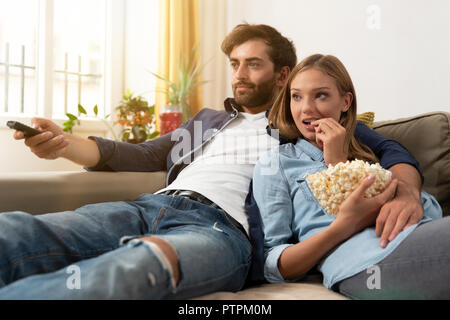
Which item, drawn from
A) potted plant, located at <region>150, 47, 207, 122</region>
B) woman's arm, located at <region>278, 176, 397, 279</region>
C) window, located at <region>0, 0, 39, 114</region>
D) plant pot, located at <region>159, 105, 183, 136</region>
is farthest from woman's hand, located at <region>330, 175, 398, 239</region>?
window, located at <region>0, 0, 39, 114</region>

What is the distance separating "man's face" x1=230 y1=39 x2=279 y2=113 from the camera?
1638 mm

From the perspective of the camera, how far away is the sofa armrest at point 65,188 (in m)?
1.20

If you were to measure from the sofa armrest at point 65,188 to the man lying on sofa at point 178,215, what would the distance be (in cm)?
6

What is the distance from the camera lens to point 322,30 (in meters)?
2.64

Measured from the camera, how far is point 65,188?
1302mm

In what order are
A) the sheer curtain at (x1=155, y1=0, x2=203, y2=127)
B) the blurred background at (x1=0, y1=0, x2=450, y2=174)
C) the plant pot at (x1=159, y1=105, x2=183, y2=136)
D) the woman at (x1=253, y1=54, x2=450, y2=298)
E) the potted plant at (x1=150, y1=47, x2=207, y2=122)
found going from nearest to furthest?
the woman at (x1=253, y1=54, x2=450, y2=298)
the blurred background at (x1=0, y1=0, x2=450, y2=174)
the plant pot at (x1=159, y1=105, x2=183, y2=136)
the potted plant at (x1=150, y1=47, x2=207, y2=122)
the sheer curtain at (x1=155, y1=0, x2=203, y2=127)

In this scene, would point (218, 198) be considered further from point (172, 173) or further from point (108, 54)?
point (108, 54)

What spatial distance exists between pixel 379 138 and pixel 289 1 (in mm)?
1956

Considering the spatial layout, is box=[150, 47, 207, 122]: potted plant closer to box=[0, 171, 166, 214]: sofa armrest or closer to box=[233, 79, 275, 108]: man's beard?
box=[233, 79, 275, 108]: man's beard

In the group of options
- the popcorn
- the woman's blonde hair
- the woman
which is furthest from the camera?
the woman's blonde hair

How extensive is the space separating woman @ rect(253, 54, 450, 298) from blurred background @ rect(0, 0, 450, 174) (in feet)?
3.72

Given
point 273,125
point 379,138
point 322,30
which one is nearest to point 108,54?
point 322,30

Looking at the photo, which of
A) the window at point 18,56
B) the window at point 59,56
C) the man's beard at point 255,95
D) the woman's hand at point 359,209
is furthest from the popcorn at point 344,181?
the window at point 18,56

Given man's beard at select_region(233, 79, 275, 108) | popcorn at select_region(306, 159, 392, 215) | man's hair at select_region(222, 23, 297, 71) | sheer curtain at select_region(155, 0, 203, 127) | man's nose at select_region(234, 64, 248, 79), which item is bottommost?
popcorn at select_region(306, 159, 392, 215)
